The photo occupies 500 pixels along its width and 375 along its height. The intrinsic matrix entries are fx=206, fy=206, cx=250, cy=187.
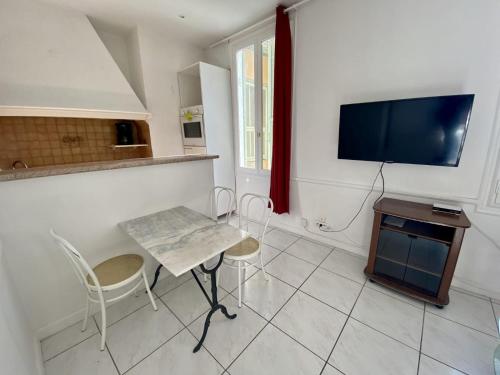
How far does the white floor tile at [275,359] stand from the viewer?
1.25 m

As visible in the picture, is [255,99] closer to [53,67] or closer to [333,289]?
[53,67]

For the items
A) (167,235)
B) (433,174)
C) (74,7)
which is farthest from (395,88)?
(74,7)

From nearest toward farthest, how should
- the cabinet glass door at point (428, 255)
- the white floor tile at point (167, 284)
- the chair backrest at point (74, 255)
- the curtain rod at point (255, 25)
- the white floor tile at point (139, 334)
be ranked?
the chair backrest at point (74, 255), the white floor tile at point (139, 334), the cabinet glass door at point (428, 255), the white floor tile at point (167, 284), the curtain rod at point (255, 25)

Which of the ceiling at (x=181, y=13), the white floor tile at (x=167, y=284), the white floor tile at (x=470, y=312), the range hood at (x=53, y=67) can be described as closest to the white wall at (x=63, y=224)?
the white floor tile at (x=167, y=284)

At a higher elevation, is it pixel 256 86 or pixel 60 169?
pixel 256 86

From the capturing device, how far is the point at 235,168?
3.55 m

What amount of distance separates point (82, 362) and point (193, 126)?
9.37ft

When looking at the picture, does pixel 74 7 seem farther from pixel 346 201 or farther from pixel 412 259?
pixel 412 259

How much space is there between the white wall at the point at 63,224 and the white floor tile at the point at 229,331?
926 millimetres

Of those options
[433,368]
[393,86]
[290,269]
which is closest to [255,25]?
[393,86]

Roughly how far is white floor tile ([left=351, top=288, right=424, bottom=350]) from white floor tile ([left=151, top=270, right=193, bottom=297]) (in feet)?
5.12

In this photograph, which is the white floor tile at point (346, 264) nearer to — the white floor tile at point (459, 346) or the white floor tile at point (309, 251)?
the white floor tile at point (309, 251)

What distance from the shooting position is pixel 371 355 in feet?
4.34

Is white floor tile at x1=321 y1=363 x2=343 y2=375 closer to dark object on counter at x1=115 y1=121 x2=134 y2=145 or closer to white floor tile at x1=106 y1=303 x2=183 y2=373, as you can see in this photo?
white floor tile at x1=106 y1=303 x2=183 y2=373
